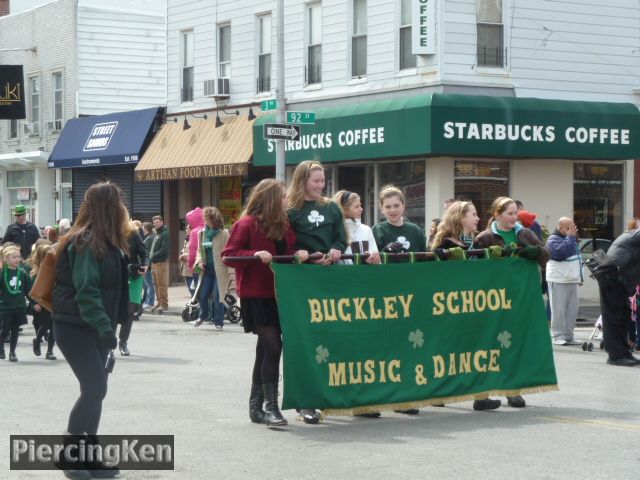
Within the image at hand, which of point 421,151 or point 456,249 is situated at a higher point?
point 421,151

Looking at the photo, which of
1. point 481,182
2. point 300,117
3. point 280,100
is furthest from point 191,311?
point 481,182

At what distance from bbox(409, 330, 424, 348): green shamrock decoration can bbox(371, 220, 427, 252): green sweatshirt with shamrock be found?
0.99 metres

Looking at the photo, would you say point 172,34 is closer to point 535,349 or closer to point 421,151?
point 421,151

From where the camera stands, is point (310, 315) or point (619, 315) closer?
point (310, 315)

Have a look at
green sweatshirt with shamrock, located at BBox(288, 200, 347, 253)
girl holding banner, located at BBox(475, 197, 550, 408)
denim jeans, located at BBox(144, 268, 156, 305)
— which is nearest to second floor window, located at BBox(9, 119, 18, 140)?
denim jeans, located at BBox(144, 268, 156, 305)

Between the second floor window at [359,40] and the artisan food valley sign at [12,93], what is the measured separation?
273 inches

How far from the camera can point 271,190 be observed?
30.9 feet

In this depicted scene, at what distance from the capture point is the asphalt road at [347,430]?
307 inches

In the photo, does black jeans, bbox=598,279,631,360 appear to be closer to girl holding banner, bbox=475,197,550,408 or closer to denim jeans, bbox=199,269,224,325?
girl holding banner, bbox=475,197,550,408

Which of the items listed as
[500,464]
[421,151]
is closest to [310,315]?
[500,464]

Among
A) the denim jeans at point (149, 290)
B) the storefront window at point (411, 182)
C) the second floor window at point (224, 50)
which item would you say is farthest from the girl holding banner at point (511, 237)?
the second floor window at point (224, 50)

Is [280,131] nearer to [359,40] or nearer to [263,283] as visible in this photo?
[359,40]

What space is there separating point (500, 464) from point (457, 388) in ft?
6.98

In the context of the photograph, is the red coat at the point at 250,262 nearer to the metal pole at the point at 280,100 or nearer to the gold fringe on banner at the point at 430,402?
the gold fringe on banner at the point at 430,402
